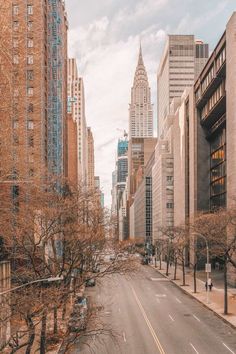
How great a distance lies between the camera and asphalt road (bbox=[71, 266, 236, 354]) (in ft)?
85.1

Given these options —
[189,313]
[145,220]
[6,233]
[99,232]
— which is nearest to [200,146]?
[189,313]

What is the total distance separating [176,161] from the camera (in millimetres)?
105250

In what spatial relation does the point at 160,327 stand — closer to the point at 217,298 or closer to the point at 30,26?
the point at 217,298

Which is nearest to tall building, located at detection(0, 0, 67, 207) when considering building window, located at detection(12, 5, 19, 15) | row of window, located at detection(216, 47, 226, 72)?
building window, located at detection(12, 5, 19, 15)

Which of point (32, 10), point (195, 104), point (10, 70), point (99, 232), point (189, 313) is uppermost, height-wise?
point (32, 10)

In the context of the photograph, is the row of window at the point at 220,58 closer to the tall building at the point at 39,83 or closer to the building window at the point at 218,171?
the building window at the point at 218,171

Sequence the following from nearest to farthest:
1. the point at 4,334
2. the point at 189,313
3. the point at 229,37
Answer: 1. the point at 4,334
2. the point at 189,313
3. the point at 229,37

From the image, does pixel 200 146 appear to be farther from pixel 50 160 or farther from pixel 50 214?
pixel 50 214

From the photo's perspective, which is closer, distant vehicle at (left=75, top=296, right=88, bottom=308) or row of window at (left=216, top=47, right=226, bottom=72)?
distant vehicle at (left=75, top=296, right=88, bottom=308)

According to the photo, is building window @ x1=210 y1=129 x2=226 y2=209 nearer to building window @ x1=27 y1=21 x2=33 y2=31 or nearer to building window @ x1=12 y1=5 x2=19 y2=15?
building window @ x1=27 y1=21 x2=33 y2=31

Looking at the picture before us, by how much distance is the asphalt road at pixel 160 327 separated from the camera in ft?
85.1

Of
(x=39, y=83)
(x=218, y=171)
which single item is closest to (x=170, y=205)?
(x=218, y=171)

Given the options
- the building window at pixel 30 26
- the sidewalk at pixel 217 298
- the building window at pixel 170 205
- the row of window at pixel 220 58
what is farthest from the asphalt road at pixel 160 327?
the building window at pixel 170 205

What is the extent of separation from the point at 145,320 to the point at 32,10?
5426 cm
